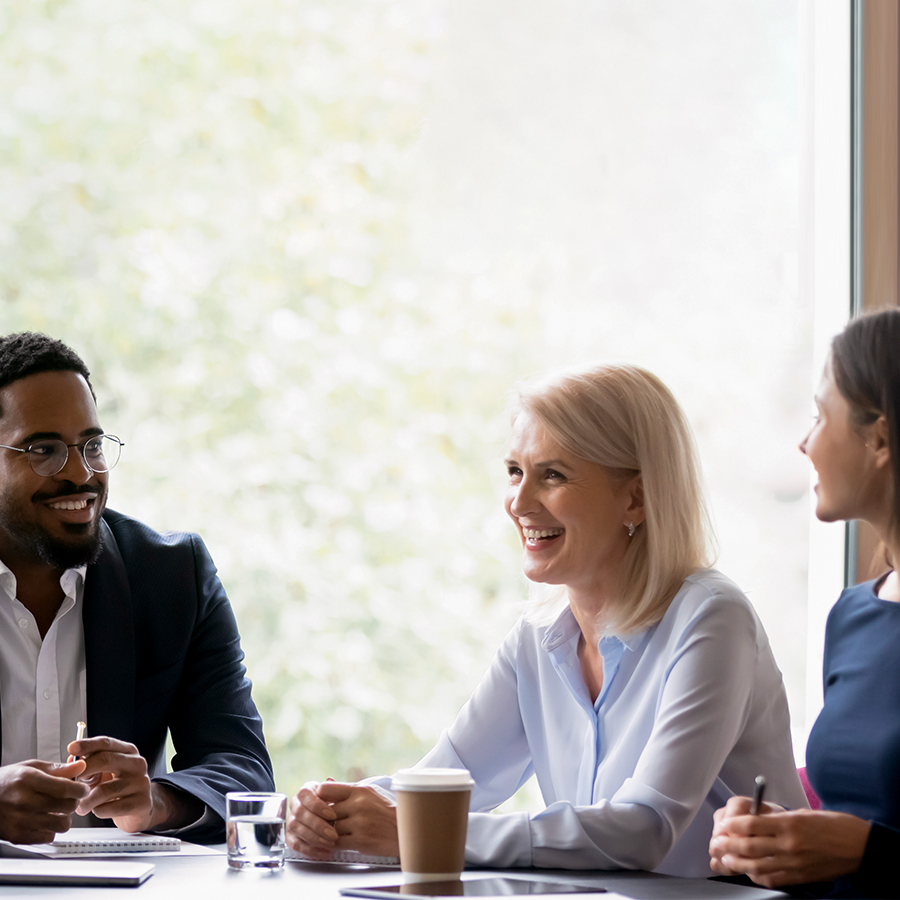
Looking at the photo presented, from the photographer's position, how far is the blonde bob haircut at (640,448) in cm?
166

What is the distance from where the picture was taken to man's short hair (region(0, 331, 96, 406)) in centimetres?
193

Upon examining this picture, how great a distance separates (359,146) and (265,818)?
2.27 metres

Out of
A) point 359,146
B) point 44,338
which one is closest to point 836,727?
point 44,338

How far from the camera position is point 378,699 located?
296cm

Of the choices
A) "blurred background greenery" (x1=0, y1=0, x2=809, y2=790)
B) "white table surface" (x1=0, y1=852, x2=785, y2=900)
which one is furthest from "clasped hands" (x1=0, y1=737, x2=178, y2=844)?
"blurred background greenery" (x1=0, y1=0, x2=809, y2=790)

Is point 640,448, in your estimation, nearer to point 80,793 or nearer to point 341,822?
point 341,822

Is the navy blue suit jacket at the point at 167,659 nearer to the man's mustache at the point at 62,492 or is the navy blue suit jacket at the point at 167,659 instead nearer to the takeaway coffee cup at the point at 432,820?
the man's mustache at the point at 62,492

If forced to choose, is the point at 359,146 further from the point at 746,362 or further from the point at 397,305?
the point at 746,362

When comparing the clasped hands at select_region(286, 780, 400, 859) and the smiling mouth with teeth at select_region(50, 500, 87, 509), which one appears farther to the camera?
the smiling mouth with teeth at select_region(50, 500, 87, 509)

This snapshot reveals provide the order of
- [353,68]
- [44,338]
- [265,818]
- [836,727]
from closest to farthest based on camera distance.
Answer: [265,818], [836,727], [44,338], [353,68]

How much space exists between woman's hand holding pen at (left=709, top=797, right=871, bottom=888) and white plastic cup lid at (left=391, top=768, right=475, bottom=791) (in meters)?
0.31

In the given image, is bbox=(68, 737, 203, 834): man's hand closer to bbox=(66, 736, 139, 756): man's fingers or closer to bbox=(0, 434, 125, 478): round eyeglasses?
bbox=(66, 736, 139, 756): man's fingers

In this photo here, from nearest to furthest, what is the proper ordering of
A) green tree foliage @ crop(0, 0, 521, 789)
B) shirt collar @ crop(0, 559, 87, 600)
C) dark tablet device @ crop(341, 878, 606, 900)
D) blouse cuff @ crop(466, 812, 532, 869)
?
dark tablet device @ crop(341, 878, 606, 900)
blouse cuff @ crop(466, 812, 532, 869)
shirt collar @ crop(0, 559, 87, 600)
green tree foliage @ crop(0, 0, 521, 789)

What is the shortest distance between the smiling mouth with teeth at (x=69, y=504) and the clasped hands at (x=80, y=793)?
23.9 inches
